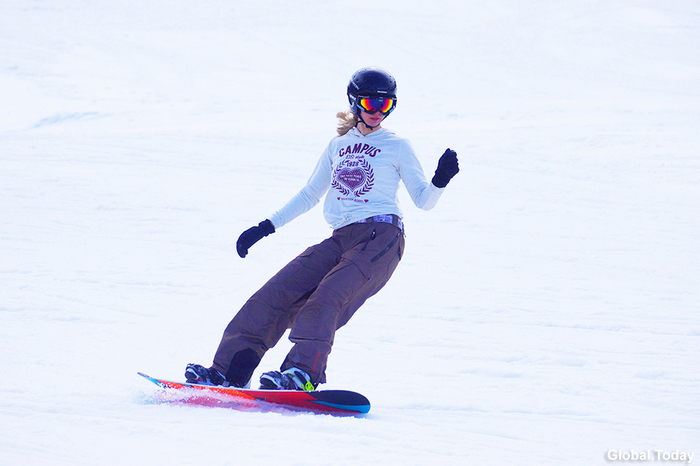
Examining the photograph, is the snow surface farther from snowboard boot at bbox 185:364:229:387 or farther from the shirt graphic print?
the shirt graphic print

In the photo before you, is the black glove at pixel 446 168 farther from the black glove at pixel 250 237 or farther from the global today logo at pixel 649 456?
the global today logo at pixel 649 456

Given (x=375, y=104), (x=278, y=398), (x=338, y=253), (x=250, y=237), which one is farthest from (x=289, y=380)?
(x=375, y=104)

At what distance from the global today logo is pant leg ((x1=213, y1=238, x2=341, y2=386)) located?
162 cm

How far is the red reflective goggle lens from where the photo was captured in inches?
143

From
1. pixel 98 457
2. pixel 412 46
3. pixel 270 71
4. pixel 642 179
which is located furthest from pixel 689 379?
pixel 412 46

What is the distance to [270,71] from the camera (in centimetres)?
1884

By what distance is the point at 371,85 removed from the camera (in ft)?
11.9

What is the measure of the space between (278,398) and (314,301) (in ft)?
1.60

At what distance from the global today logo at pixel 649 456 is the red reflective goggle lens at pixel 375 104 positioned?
80.1 inches

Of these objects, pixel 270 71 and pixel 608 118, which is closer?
pixel 608 118

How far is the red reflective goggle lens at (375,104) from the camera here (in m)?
3.63

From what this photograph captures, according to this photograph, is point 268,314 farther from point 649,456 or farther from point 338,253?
point 649,456

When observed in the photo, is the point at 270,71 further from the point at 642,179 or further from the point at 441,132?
the point at 642,179

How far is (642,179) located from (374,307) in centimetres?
571
